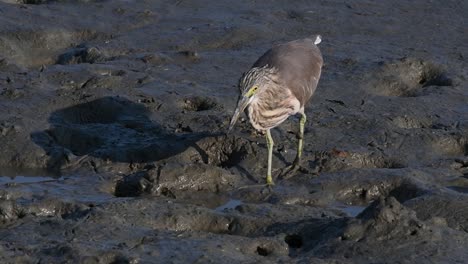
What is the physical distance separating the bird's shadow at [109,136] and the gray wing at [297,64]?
2.85 ft

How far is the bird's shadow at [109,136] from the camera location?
941cm

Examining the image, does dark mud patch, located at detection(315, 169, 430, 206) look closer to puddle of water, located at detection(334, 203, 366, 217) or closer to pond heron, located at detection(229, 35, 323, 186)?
puddle of water, located at detection(334, 203, 366, 217)

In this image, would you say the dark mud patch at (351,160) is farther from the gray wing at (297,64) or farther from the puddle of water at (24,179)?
the puddle of water at (24,179)

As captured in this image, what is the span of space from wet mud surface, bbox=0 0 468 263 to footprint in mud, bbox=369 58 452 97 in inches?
0.7

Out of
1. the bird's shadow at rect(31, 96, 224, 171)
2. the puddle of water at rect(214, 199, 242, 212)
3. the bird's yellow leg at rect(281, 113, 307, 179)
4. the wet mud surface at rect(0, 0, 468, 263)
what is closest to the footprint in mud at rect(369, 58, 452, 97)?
the wet mud surface at rect(0, 0, 468, 263)

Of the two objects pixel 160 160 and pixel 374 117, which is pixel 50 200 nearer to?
pixel 160 160

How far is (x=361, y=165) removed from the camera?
31.0 ft

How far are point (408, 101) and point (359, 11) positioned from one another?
10.00 feet

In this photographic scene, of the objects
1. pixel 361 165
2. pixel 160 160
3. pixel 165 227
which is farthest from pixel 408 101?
pixel 165 227

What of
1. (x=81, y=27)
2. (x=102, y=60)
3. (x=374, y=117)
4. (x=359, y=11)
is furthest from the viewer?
(x=359, y=11)

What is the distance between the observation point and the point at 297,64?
31.2 feet

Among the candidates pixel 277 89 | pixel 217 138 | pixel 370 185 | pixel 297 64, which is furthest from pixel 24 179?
pixel 370 185

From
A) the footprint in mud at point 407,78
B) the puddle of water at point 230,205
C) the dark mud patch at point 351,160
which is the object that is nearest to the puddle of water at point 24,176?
the puddle of water at point 230,205

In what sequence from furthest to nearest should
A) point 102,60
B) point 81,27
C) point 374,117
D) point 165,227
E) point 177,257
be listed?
point 81,27 → point 102,60 → point 374,117 → point 165,227 → point 177,257
